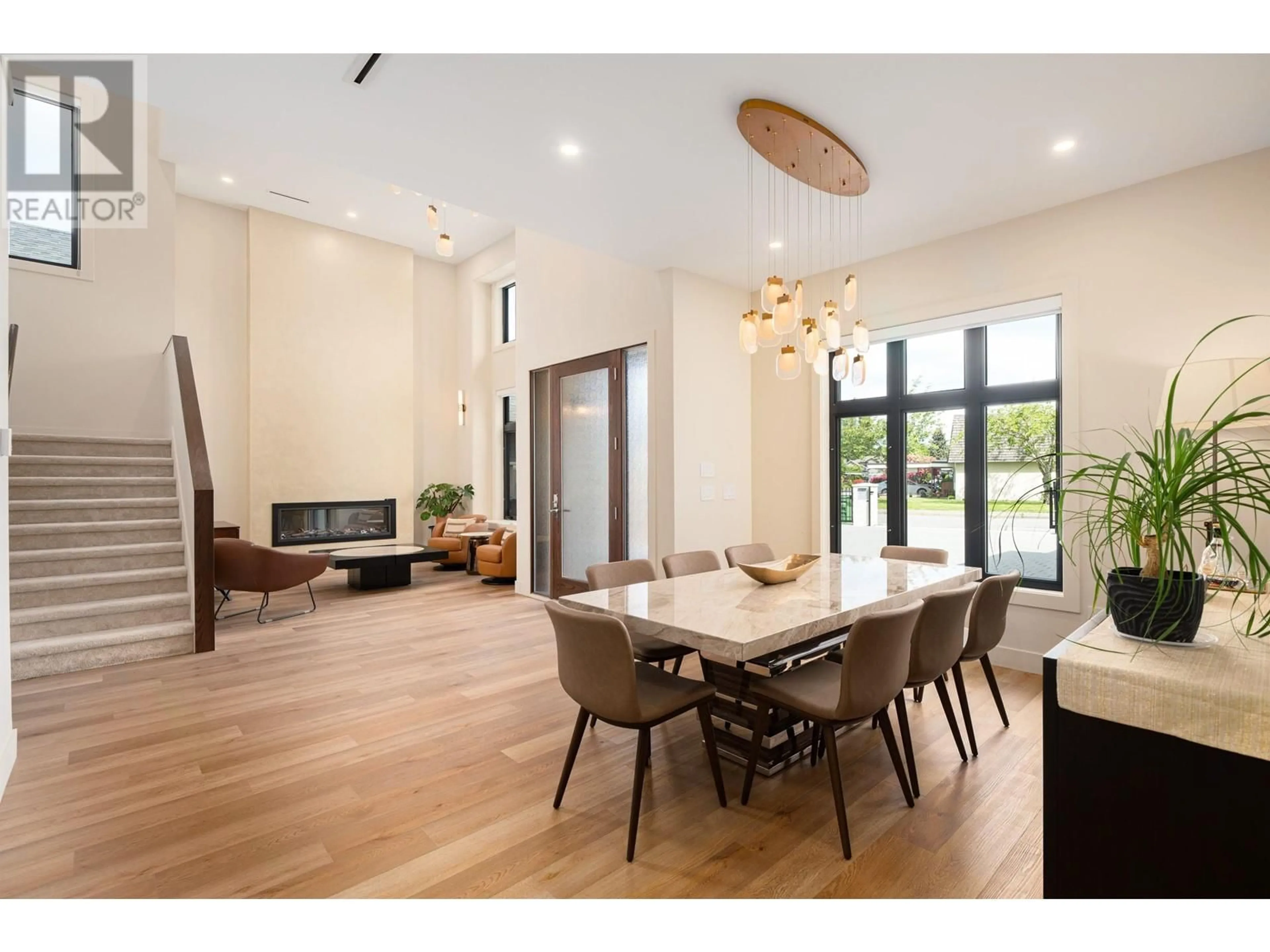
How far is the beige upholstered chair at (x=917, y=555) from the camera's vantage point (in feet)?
12.1

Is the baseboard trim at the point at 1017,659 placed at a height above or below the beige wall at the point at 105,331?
below

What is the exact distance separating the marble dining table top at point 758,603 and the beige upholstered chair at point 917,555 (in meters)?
0.29

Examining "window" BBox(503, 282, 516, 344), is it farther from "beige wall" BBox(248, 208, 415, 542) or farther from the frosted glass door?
the frosted glass door

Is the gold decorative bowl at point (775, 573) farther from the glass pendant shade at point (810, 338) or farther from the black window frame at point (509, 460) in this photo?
the black window frame at point (509, 460)

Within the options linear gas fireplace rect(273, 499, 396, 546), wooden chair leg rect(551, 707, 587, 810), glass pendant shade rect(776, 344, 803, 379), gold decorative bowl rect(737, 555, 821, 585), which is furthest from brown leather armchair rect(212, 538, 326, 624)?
glass pendant shade rect(776, 344, 803, 379)

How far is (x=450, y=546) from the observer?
807 cm

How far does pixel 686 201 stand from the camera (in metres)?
3.66

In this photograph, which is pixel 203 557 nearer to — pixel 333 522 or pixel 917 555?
pixel 333 522

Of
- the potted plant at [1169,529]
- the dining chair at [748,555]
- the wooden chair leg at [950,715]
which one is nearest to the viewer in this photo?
the potted plant at [1169,529]

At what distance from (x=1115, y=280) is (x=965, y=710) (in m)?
2.73

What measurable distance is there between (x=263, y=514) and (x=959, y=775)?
8261mm

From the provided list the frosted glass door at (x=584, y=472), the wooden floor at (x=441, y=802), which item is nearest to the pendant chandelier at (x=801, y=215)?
the wooden floor at (x=441, y=802)

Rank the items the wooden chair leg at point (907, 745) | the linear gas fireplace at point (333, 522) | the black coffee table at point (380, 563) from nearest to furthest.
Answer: the wooden chair leg at point (907, 745) < the black coffee table at point (380, 563) < the linear gas fireplace at point (333, 522)
